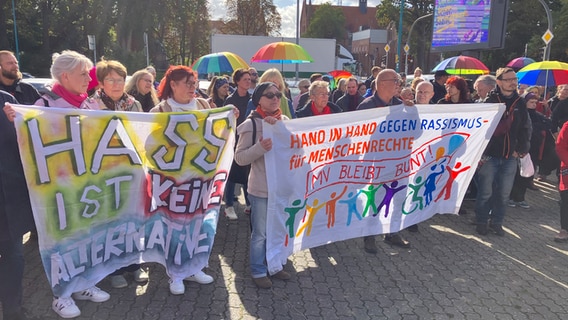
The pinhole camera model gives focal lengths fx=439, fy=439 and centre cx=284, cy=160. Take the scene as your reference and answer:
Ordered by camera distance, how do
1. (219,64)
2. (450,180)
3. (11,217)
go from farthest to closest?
(219,64) < (450,180) < (11,217)

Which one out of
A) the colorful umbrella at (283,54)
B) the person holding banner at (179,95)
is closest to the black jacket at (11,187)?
the person holding banner at (179,95)

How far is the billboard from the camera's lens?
13594mm

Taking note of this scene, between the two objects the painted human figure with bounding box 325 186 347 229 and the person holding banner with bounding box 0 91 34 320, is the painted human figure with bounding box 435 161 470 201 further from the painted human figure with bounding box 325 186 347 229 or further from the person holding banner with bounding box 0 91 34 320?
the person holding banner with bounding box 0 91 34 320

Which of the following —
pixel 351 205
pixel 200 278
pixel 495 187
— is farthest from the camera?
pixel 495 187

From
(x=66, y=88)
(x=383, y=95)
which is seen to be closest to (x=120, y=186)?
(x=66, y=88)

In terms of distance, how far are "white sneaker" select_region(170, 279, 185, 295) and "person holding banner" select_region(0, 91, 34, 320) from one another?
1039 mm

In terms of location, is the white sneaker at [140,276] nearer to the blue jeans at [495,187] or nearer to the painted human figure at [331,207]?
the painted human figure at [331,207]

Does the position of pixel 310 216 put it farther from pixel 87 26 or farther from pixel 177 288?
pixel 87 26

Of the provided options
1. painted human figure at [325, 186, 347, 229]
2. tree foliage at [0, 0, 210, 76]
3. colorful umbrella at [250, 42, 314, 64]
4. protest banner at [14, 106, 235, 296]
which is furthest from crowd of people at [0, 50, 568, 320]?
tree foliage at [0, 0, 210, 76]

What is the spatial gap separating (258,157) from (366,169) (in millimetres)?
1223

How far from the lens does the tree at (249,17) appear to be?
167 feet

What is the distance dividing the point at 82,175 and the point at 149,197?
0.52 m

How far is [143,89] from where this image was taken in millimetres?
4875

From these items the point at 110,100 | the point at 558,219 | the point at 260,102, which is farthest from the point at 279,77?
the point at 558,219
